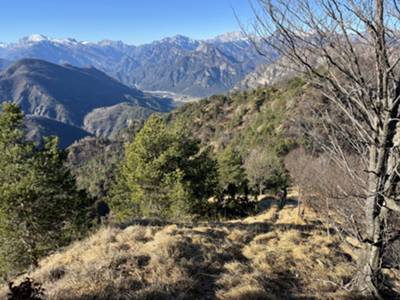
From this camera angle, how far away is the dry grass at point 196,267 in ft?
20.2

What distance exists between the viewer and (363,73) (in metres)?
4.31

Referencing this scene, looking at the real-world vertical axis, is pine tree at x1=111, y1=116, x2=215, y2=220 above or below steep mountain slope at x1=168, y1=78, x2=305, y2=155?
below

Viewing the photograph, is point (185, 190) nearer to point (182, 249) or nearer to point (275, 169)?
point (182, 249)

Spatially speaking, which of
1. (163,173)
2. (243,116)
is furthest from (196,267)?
(243,116)

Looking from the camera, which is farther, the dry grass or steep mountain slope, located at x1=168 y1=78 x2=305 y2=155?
steep mountain slope, located at x1=168 y1=78 x2=305 y2=155

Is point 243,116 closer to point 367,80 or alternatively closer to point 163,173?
→ point 163,173

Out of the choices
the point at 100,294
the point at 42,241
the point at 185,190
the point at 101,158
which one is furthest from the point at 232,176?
the point at 101,158

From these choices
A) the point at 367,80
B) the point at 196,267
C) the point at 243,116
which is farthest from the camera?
the point at 243,116

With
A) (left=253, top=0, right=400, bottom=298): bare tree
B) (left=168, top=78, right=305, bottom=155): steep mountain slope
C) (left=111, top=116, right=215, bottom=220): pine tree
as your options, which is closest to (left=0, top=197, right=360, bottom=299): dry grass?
(left=253, top=0, right=400, bottom=298): bare tree

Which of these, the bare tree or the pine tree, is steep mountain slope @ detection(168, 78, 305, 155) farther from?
the bare tree

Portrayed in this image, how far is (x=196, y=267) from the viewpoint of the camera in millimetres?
7340

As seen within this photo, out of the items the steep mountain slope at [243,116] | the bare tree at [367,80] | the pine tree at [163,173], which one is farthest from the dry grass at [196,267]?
the steep mountain slope at [243,116]

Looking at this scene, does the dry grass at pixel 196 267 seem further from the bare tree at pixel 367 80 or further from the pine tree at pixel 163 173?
the pine tree at pixel 163 173

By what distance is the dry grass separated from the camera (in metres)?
6.14
